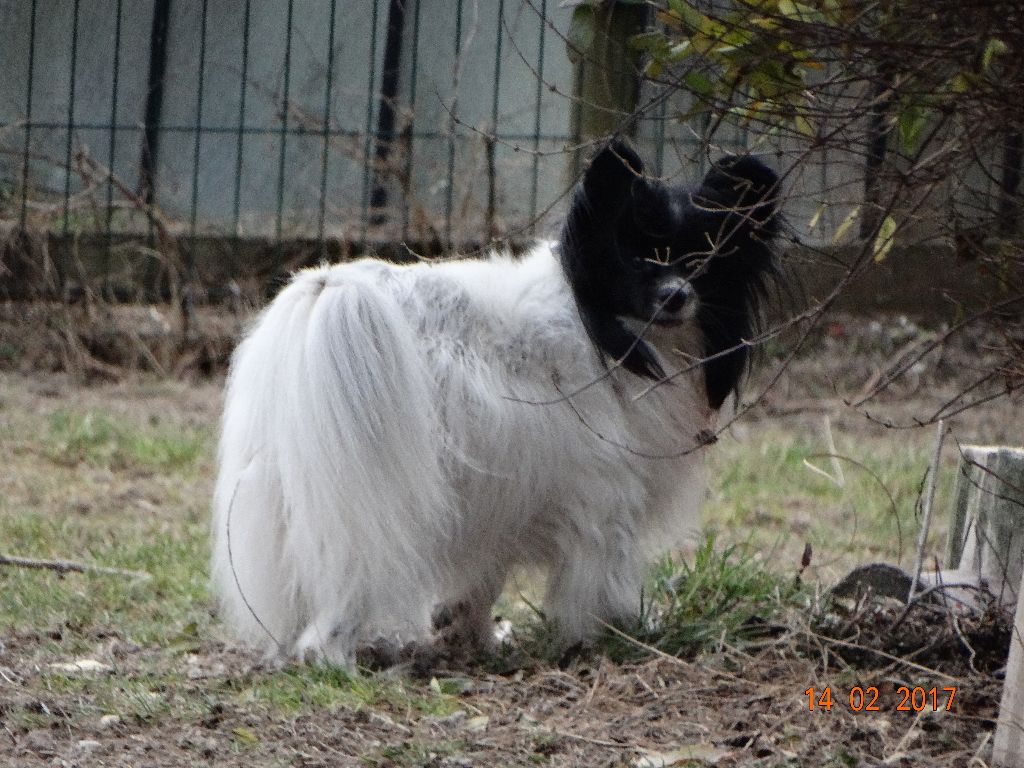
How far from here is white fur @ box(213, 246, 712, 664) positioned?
3.48 metres

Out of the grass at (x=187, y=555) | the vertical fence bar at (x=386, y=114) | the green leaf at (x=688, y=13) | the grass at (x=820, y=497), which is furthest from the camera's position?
the vertical fence bar at (x=386, y=114)

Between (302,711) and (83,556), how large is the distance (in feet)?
6.22

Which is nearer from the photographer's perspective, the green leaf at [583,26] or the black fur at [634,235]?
the green leaf at [583,26]

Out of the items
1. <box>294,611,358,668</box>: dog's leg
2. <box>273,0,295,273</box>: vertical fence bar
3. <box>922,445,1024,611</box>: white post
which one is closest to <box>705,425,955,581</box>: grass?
<box>922,445,1024,611</box>: white post

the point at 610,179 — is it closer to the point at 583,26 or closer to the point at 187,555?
the point at 583,26

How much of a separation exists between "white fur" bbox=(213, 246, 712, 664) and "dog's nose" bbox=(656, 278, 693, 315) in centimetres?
18

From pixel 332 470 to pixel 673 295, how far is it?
1.00 m

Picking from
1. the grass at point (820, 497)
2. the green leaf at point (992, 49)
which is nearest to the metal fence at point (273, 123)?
the grass at point (820, 497)

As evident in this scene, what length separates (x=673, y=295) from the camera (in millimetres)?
3725

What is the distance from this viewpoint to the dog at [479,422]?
11.5ft

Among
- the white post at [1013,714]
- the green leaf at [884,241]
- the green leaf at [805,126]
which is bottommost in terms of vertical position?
the white post at [1013,714]

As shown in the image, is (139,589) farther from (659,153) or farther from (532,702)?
(659,153)
